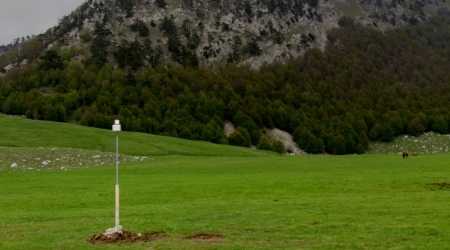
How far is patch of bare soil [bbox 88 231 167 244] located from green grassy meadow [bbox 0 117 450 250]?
1.65 feet

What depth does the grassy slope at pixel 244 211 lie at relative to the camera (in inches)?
931

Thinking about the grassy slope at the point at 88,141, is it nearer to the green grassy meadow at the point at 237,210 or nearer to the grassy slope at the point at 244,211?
the green grassy meadow at the point at 237,210

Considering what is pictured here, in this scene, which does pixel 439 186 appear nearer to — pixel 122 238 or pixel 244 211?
pixel 244 211

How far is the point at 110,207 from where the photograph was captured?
3716cm

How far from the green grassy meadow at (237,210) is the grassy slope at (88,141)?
35496mm

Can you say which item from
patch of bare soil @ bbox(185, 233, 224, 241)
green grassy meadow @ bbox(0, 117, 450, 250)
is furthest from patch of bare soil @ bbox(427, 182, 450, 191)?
patch of bare soil @ bbox(185, 233, 224, 241)

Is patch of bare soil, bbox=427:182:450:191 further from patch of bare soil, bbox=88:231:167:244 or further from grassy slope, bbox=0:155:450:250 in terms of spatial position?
patch of bare soil, bbox=88:231:167:244

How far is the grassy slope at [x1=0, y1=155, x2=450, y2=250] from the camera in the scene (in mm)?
23641

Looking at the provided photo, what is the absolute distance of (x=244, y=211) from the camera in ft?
105

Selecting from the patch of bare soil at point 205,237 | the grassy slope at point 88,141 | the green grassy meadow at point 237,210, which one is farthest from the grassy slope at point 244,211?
the grassy slope at point 88,141

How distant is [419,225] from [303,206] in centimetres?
849

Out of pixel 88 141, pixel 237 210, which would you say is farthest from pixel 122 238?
pixel 88 141

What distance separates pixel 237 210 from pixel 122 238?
9.45 m

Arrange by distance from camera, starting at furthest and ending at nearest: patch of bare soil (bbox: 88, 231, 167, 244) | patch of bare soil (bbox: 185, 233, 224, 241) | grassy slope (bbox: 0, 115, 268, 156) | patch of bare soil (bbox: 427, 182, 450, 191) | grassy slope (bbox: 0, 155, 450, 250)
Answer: grassy slope (bbox: 0, 115, 268, 156), patch of bare soil (bbox: 427, 182, 450, 191), patch of bare soil (bbox: 185, 233, 224, 241), patch of bare soil (bbox: 88, 231, 167, 244), grassy slope (bbox: 0, 155, 450, 250)
